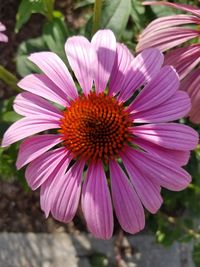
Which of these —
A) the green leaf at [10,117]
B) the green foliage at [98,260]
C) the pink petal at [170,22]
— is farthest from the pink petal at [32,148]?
the green foliage at [98,260]

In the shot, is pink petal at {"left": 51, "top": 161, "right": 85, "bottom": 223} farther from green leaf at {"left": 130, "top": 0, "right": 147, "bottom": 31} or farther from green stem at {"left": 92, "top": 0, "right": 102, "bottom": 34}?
green leaf at {"left": 130, "top": 0, "right": 147, "bottom": 31}

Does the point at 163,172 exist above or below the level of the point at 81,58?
below

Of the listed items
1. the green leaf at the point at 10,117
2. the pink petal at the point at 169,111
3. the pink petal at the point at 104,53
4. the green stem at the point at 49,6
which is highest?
the green stem at the point at 49,6

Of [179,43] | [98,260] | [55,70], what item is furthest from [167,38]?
[98,260]

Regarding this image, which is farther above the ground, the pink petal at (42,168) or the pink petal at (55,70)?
the pink petal at (55,70)

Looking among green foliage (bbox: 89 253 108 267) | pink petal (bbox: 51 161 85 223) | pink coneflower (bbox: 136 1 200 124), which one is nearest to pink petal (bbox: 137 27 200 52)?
pink coneflower (bbox: 136 1 200 124)

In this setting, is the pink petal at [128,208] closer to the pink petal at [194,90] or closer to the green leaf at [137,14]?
the pink petal at [194,90]

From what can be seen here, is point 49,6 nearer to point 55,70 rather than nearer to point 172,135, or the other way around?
point 55,70

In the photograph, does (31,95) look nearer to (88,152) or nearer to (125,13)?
(88,152)
